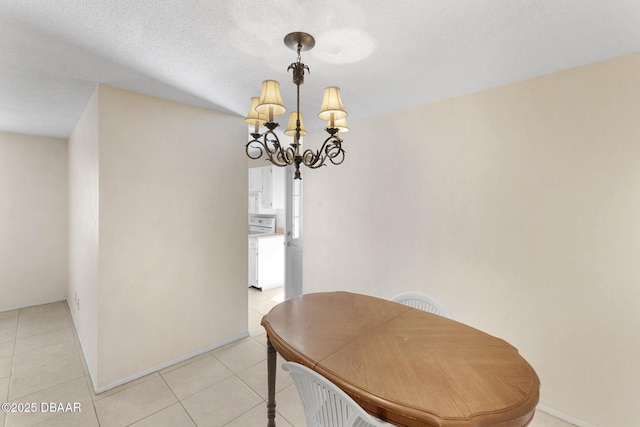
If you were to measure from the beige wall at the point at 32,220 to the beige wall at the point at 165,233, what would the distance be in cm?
193

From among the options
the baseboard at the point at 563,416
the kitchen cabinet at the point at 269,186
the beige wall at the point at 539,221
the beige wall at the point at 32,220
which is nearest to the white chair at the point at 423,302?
the beige wall at the point at 539,221

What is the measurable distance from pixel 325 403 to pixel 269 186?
4.03 metres

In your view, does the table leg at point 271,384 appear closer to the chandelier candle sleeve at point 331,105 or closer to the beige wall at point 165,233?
the beige wall at point 165,233

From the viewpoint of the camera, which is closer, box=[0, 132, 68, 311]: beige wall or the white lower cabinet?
box=[0, 132, 68, 311]: beige wall

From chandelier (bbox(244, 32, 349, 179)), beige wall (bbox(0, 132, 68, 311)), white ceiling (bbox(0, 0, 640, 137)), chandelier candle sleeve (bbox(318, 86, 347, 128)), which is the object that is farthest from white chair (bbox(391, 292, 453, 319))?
beige wall (bbox(0, 132, 68, 311))

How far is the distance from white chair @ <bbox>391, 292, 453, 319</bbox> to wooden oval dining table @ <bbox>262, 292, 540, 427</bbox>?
180 mm

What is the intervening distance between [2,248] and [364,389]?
17.0ft

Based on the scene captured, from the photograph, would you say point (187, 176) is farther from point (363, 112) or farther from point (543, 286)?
point (543, 286)

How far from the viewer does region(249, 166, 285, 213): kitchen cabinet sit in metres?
4.78

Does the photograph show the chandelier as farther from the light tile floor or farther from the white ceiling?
the light tile floor

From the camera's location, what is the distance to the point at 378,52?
1726mm

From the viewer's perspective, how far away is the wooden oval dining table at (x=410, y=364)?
979mm

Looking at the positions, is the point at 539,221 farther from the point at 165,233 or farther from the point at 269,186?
the point at 269,186

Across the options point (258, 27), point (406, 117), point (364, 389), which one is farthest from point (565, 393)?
point (258, 27)
